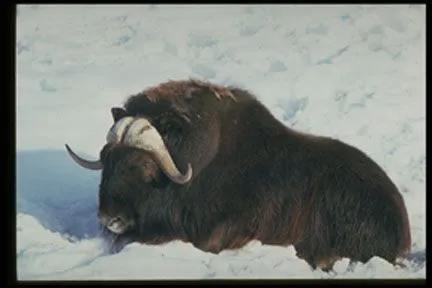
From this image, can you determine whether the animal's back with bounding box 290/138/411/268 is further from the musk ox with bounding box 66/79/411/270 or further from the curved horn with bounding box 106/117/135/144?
the curved horn with bounding box 106/117/135/144

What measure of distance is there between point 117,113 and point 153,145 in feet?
0.70

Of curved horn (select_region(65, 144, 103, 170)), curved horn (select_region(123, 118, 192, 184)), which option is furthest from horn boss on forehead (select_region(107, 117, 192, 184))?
curved horn (select_region(65, 144, 103, 170))

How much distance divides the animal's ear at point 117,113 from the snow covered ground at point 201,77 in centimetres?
3

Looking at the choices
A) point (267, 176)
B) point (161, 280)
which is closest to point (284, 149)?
point (267, 176)

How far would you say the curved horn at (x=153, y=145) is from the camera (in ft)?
13.2

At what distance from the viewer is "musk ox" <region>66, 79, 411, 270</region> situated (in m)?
4.02

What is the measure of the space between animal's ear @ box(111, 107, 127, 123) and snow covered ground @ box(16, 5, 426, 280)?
3 centimetres

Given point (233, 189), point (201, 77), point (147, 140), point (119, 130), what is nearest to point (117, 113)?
point (119, 130)

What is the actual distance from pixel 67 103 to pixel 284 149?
950 millimetres

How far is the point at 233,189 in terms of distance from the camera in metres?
4.04

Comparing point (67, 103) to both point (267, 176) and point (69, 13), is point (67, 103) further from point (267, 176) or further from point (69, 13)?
point (267, 176)

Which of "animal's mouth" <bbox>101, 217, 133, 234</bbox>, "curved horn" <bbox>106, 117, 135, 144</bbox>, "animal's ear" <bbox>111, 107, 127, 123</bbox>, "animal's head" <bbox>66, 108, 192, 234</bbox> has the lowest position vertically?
"animal's mouth" <bbox>101, 217, 133, 234</bbox>

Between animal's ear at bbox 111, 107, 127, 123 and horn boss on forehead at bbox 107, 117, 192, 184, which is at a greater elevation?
animal's ear at bbox 111, 107, 127, 123

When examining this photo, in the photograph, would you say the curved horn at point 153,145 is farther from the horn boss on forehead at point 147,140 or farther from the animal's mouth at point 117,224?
the animal's mouth at point 117,224
